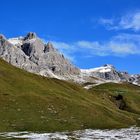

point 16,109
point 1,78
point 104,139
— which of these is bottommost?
point 104,139

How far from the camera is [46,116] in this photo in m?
87.2

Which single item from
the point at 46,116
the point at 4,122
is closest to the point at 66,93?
the point at 46,116

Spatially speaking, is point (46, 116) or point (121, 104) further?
point (121, 104)

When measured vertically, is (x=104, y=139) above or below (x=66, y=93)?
below

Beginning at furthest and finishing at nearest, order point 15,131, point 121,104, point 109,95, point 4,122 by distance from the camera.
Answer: point 109,95
point 121,104
point 4,122
point 15,131

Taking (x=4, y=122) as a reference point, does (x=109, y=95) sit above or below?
above

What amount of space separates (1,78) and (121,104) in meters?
57.4

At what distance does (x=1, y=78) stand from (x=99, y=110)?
29898 millimetres

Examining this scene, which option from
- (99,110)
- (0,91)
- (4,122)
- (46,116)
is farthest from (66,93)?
(4,122)

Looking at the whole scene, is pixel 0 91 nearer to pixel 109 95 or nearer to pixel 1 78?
pixel 1 78

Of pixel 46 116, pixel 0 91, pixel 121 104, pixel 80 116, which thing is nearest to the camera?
pixel 46 116

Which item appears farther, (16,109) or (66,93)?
(66,93)

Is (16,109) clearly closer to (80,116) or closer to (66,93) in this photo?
(80,116)

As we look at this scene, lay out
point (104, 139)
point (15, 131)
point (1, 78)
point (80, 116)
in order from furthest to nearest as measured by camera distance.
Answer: point (1, 78), point (80, 116), point (15, 131), point (104, 139)
